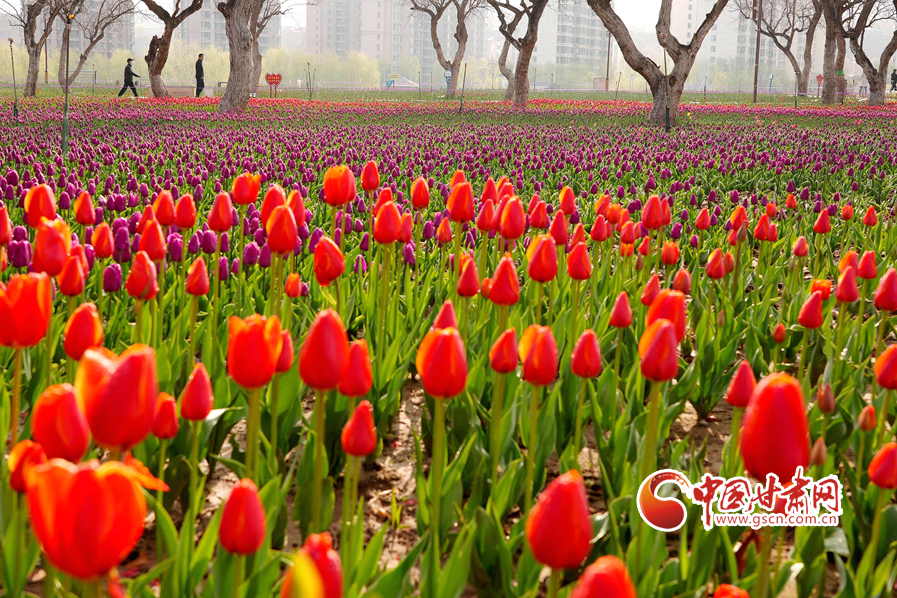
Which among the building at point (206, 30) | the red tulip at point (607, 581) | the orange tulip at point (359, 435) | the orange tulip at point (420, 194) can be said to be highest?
the building at point (206, 30)

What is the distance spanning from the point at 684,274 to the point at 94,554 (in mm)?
2500

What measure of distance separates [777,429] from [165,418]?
111 centimetres

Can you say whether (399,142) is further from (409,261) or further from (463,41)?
(463,41)

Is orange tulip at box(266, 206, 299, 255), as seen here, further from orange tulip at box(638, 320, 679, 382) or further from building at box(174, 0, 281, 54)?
building at box(174, 0, 281, 54)

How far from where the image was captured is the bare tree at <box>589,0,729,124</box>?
1962 cm

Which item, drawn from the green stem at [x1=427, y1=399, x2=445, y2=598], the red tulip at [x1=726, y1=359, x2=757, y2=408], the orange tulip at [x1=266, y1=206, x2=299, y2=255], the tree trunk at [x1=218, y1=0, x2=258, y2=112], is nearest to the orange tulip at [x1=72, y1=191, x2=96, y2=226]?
→ the orange tulip at [x1=266, y1=206, x2=299, y2=255]

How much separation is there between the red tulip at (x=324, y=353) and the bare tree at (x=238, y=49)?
21.1 m

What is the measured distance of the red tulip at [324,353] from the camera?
1.49 m

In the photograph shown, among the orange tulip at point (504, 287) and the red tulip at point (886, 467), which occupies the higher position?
the orange tulip at point (504, 287)

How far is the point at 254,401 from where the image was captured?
1.70 m

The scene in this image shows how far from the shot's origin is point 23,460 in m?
1.39

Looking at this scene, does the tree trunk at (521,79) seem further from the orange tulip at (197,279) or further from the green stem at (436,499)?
the green stem at (436,499)

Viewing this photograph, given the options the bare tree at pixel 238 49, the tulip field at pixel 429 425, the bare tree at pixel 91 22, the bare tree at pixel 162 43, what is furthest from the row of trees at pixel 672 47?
the tulip field at pixel 429 425

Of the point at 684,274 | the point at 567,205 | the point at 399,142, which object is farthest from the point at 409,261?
the point at 399,142
